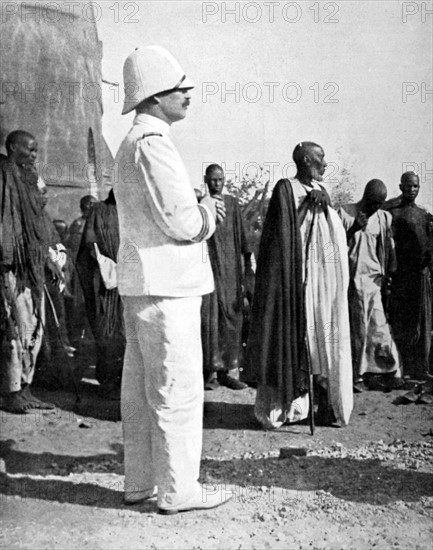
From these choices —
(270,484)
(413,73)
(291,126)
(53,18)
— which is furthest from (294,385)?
(53,18)

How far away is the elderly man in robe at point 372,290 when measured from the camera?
4.16 meters

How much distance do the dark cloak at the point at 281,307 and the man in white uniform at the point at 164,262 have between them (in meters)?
0.87

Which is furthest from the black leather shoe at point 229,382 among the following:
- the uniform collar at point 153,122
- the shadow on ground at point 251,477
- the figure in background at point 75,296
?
the uniform collar at point 153,122

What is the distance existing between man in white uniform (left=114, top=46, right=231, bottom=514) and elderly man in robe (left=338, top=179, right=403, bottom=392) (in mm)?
1177

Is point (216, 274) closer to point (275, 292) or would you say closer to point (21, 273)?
point (275, 292)

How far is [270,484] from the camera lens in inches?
143

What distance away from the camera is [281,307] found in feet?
13.5

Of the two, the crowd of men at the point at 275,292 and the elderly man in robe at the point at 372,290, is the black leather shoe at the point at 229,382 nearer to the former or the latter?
the crowd of men at the point at 275,292

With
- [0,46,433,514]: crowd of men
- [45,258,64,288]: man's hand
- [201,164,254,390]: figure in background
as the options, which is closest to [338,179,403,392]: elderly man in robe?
[0,46,433,514]: crowd of men

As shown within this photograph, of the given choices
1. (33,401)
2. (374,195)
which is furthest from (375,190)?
(33,401)

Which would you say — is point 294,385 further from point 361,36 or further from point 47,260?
point 361,36

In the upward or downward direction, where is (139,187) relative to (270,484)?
upward

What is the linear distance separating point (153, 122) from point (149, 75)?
0.61ft

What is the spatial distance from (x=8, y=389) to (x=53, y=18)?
1783mm
